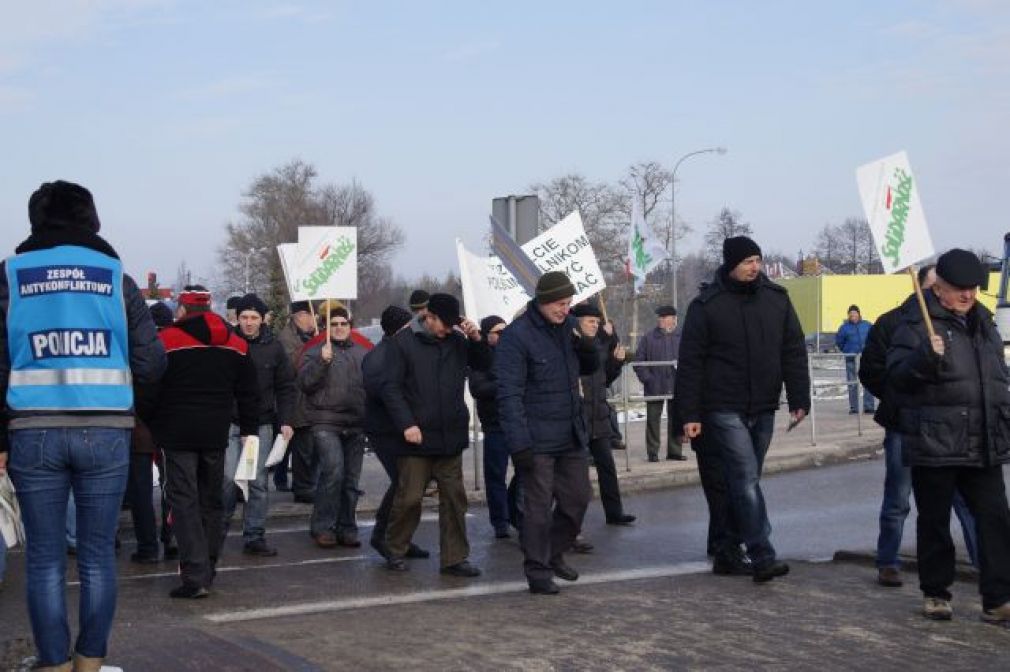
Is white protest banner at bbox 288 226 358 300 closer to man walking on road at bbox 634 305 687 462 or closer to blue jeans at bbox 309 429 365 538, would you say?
blue jeans at bbox 309 429 365 538

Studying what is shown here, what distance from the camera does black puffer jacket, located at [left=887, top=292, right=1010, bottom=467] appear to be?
23.5 ft

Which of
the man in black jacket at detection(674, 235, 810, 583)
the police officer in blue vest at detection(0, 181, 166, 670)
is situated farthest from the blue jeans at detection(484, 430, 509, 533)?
the police officer in blue vest at detection(0, 181, 166, 670)

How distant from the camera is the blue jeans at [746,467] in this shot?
861 cm

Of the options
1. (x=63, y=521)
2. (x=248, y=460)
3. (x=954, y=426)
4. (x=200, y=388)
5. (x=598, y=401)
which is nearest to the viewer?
(x=63, y=521)

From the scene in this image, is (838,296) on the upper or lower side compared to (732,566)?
upper

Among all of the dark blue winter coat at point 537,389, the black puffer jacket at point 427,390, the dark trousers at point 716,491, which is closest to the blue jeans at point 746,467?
the dark trousers at point 716,491

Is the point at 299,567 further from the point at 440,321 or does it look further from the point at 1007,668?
the point at 1007,668

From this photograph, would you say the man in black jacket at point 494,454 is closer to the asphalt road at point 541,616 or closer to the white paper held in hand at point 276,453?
the asphalt road at point 541,616

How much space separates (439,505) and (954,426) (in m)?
3.75

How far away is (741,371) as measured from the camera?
28.9 feet

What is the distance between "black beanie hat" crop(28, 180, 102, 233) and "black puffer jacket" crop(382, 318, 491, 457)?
3.84m

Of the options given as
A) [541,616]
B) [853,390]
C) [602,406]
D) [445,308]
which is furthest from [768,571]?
[853,390]

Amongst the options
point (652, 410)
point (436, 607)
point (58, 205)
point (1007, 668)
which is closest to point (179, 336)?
point (436, 607)

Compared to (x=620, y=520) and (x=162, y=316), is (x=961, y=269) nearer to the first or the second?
(x=620, y=520)
